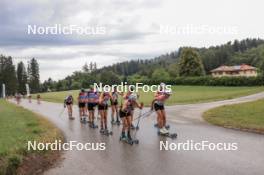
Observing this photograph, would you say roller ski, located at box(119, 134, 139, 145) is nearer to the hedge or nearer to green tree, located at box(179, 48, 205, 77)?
the hedge

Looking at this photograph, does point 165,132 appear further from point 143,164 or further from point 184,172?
point 184,172

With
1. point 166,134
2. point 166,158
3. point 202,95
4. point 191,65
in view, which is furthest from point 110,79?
point 166,158

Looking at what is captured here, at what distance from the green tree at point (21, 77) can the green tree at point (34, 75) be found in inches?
143

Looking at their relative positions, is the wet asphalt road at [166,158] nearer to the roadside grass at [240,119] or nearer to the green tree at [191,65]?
the roadside grass at [240,119]

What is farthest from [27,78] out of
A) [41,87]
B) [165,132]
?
[165,132]

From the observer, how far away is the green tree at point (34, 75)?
519 ft

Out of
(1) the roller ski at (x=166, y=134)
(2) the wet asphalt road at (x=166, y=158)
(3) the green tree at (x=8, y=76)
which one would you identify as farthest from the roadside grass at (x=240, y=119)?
(3) the green tree at (x=8, y=76)

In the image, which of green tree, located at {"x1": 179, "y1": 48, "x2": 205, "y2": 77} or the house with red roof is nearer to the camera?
green tree, located at {"x1": 179, "y1": 48, "x2": 205, "y2": 77}

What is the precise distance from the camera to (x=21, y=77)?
155 metres

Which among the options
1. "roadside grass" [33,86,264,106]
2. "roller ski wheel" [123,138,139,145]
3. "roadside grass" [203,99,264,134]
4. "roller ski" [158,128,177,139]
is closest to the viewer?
"roller ski wheel" [123,138,139,145]

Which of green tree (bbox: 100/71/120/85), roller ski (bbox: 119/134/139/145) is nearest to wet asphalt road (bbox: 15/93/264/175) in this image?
roller ski (bbox: 119/134/139/145)

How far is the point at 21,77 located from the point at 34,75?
954 centimetres

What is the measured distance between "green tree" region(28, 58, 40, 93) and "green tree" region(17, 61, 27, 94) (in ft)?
11.9

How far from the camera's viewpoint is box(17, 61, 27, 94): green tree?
15262cm
